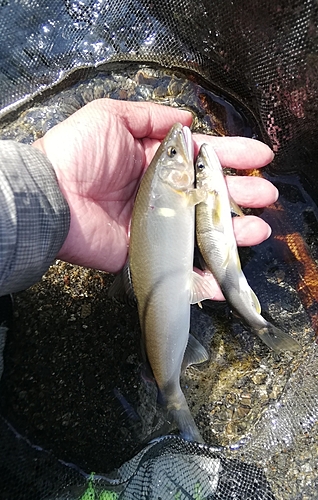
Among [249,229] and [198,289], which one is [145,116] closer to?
[249,229]

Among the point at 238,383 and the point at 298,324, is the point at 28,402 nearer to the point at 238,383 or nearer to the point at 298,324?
the point at 238,383

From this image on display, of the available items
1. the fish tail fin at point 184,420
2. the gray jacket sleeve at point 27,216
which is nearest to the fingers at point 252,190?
the gray jacket sleeve at point 27,216

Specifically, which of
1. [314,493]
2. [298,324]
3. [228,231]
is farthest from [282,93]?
[314,493]

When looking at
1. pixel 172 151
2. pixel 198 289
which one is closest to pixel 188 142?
pixel 172 151

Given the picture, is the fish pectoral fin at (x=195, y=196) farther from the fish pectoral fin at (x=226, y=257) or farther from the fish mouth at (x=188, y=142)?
the fish pectoral fin at (x=226, y=257)

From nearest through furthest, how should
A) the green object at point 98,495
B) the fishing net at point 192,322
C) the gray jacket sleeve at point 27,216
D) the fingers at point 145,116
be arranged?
the gray jacket sleeve at point 27,216, the green object at point 98,495, the fishing net at point 192,322, the fingers at point 145,116
